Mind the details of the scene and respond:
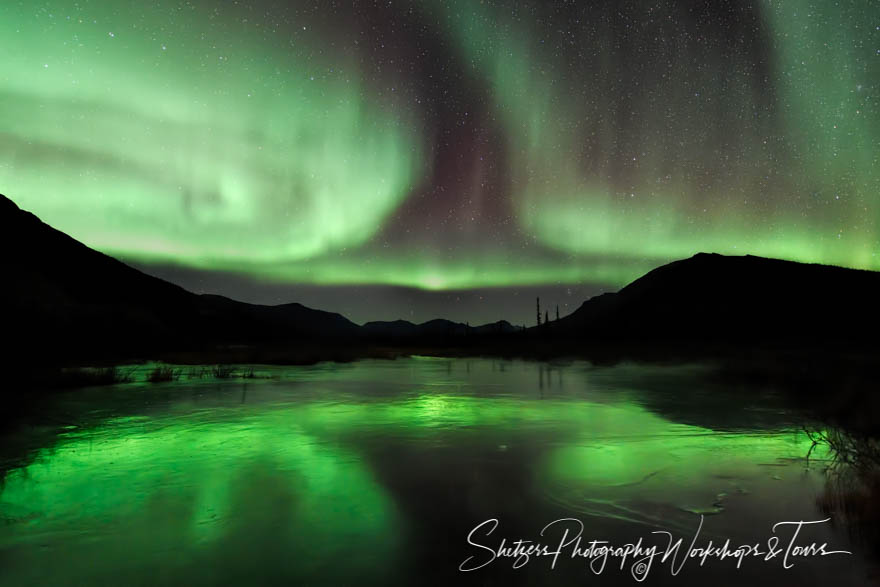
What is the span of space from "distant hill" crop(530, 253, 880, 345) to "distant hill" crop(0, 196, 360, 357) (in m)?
92.9

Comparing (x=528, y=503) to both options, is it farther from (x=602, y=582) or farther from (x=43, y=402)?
(x=43, y=402)

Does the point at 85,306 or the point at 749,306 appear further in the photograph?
the point at 749,306

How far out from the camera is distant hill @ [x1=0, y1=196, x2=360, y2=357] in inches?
2638

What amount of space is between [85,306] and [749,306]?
143212 millimetres

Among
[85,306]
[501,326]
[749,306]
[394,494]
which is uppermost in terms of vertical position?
[749,306]

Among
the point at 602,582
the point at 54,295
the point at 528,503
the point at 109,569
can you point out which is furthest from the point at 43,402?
the point at 54,295

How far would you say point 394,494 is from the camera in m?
9.83

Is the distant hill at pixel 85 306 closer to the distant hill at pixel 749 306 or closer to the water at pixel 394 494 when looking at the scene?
the water at pixel 394 494

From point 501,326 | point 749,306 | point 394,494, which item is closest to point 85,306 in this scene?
point 501,326

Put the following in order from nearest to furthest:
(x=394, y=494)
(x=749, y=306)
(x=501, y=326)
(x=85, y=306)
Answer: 1. (x=394, y=494)
2. (x=85, y=306)
3. (x=749, y=306)
4. (x=501, y=326)

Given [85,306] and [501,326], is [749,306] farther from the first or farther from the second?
[85,306]

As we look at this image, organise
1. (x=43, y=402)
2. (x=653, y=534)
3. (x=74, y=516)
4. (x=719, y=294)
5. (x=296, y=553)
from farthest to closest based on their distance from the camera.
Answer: (x=719, y=294)
(x=43, y=402)
(x=74, y=516)
(x=653, y=534)
(x=296, y=553)

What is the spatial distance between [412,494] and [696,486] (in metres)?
5.51

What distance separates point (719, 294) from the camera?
14275cm
